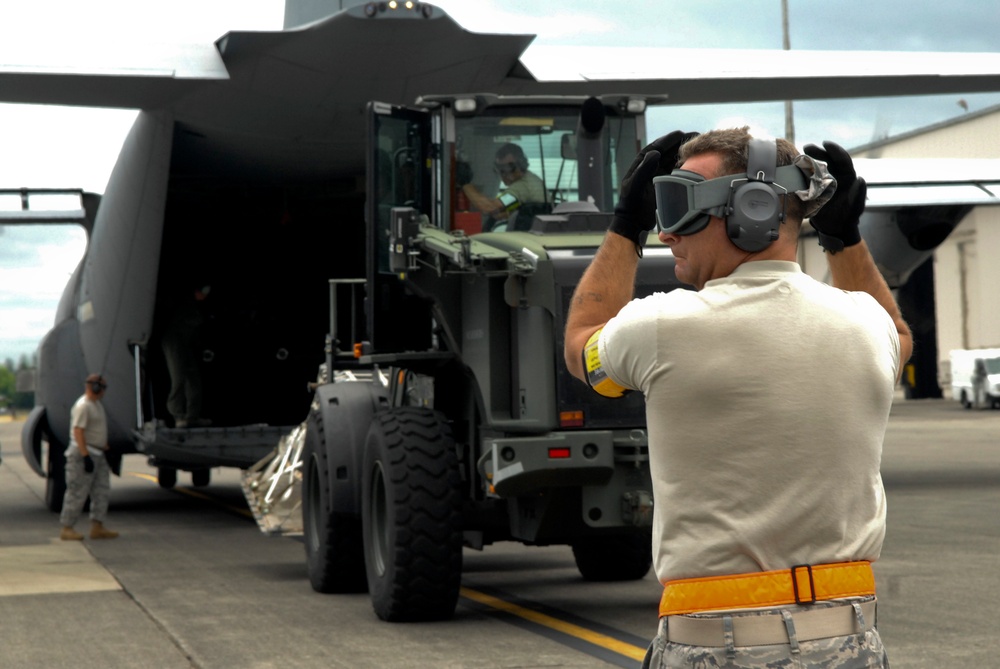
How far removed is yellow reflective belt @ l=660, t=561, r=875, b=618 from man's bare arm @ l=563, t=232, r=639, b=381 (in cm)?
54

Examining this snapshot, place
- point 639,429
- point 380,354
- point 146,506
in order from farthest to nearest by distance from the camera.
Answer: point 146,506 < point 380,354 < point 639,429

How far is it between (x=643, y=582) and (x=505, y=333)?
9.32 feet

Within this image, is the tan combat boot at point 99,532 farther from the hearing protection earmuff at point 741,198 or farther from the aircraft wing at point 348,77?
the hearing protection earmuff at point 741,198

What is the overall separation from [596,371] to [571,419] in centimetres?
554

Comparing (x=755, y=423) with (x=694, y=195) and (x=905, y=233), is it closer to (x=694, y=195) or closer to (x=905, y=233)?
(x=694, y=195)

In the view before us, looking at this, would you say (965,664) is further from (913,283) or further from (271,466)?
(913,283)

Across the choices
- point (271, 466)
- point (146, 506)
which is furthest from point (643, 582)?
point (146, 506)

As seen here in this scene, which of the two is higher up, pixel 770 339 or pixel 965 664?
pixel 770 339

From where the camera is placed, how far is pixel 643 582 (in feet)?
35.2

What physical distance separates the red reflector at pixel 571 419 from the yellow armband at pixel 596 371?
214 inches

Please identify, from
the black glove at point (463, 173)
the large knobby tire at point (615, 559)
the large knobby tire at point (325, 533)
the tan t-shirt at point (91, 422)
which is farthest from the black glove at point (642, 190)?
the tan t-shirt at point (91, 422)

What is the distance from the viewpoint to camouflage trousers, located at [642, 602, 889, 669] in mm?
2760

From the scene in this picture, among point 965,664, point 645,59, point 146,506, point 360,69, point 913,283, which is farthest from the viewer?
point 913,283

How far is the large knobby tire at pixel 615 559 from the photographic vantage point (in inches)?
415
